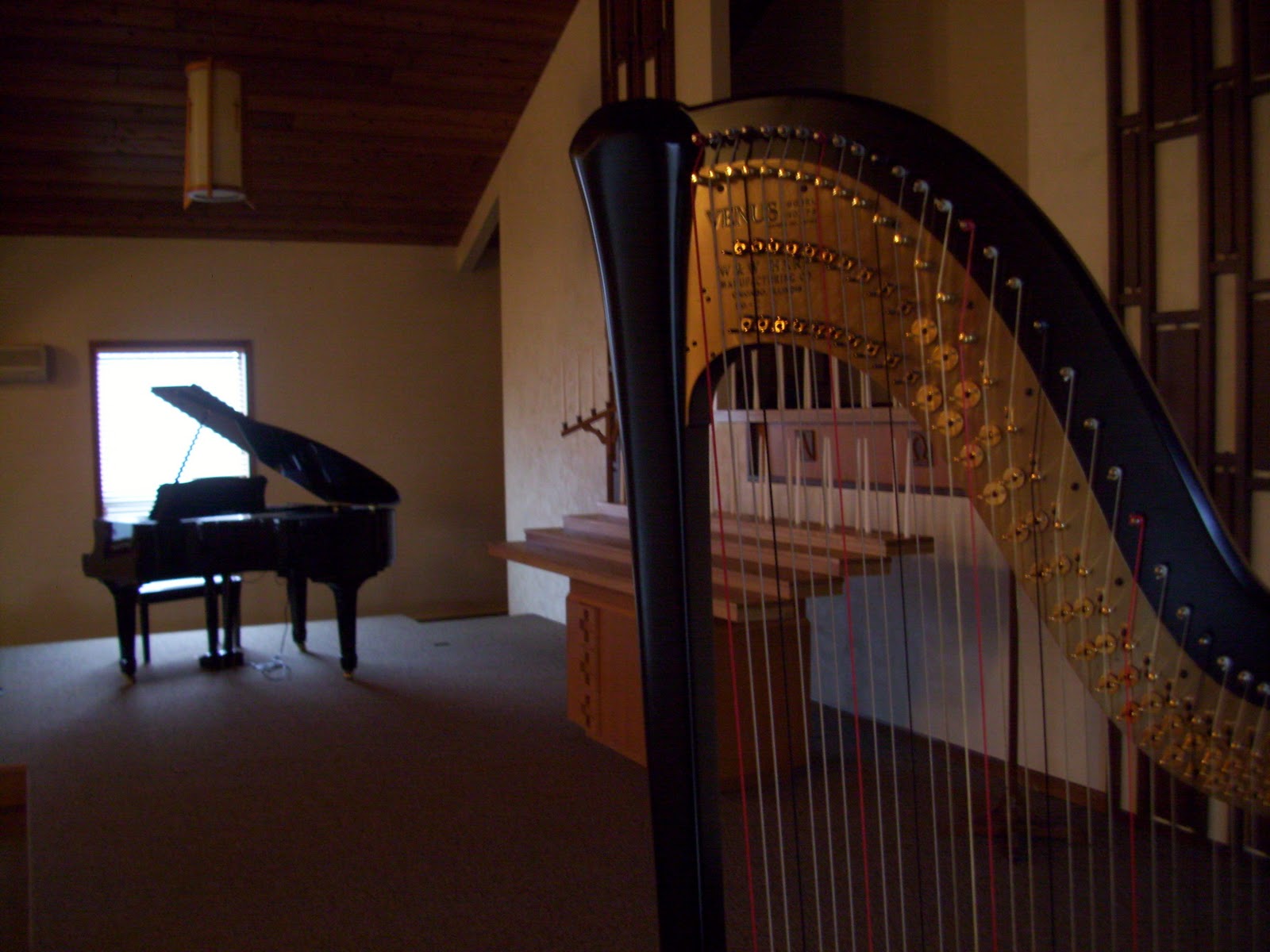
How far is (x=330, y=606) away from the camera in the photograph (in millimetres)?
8164

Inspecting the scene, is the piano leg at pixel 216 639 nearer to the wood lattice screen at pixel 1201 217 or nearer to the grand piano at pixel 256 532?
the grand piano at pixel 256 532

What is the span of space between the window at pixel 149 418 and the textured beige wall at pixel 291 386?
99mm

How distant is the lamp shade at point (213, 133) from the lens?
5367 millimetres

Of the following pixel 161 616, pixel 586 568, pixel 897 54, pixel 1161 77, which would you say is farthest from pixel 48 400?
pixel 1161 77

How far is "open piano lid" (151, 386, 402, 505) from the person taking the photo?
5.16 meters

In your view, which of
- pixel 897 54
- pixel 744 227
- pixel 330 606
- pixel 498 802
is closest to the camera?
pixel 744 227

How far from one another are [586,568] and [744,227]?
2.81 m

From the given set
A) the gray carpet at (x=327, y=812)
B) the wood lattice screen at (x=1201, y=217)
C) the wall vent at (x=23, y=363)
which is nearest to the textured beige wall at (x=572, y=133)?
the wood lattice screen at (x=1201, y=217)

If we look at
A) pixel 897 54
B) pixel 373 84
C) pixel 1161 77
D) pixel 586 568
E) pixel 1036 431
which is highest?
pixel 373 84

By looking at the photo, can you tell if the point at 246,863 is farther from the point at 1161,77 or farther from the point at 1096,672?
the point at 1161,77

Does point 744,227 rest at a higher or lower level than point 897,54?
lower

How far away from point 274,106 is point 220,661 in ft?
9.85

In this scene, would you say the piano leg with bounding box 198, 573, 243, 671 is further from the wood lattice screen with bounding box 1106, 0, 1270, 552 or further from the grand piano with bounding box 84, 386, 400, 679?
the wood lattice screen with bounding box 1106, 0, 1270, 552

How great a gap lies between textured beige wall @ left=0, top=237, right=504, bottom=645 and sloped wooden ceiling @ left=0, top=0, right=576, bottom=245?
301 mm
